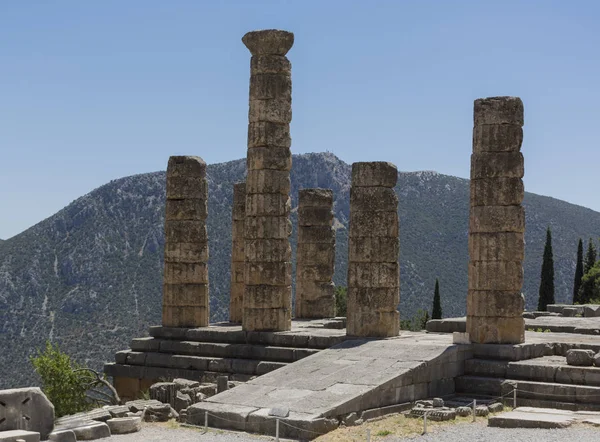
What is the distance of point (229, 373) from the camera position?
2402 cm

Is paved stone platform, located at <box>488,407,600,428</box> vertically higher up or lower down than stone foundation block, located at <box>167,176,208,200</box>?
lower down

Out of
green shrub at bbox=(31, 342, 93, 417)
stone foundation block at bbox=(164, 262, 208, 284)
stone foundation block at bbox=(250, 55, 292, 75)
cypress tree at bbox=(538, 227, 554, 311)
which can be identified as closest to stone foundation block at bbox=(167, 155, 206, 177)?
stone foundation block at bbox=(164, 262, 208, 284)

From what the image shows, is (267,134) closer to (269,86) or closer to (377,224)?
(269,86)

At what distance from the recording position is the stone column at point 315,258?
3158cm

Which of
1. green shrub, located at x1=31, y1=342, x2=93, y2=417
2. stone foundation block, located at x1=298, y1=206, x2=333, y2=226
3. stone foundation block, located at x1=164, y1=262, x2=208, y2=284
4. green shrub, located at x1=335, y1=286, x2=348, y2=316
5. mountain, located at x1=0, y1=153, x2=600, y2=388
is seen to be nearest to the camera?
green shrub, located at x1=31, y1=342, x2=93, y2=417

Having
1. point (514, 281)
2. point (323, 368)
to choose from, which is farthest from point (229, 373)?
point (514, 281)

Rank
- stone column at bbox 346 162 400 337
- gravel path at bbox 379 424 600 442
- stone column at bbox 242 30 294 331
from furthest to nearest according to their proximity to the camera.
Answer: stone column at bbox 242 30 294 331
stone column at bbox 346 162 400 337
gravel path at bbox 379 424 600 442

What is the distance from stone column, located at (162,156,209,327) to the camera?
1067 inches

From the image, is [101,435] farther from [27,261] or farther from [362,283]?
[27,261]

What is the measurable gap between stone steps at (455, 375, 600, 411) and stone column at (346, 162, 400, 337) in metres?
3.02

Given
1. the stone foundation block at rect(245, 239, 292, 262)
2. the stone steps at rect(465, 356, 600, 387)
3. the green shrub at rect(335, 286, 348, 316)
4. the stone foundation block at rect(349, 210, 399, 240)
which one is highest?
the stone foundation block at rect(349, 210, 399, 240)

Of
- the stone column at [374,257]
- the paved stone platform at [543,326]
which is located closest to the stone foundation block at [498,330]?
the stone column at [374,257]

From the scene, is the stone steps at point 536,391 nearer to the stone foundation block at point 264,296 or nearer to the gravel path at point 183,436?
the gravel path at point 183,436

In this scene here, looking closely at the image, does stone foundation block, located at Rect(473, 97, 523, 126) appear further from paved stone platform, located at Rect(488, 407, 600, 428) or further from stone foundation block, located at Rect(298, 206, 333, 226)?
stone foundation block, located at Rect(298, 206, 333, 226)
